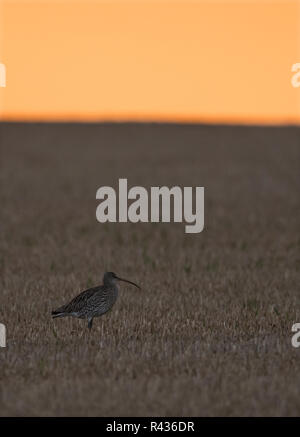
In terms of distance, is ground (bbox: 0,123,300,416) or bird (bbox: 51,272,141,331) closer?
ground (bbox: 0,123,300,416)

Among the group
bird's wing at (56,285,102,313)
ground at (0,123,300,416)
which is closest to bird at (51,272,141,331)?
bird's wing at (56,285,102,313)

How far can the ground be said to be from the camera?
7648 millimetres

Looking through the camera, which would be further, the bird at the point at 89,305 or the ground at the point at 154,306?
the bird at the point at 89,305

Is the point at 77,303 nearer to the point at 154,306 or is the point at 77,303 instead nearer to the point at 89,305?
the point at 89,305

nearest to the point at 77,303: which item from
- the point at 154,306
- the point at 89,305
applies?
the point at 89,305

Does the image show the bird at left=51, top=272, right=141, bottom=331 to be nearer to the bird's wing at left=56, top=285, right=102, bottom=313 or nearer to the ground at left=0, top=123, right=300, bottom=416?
the bird's wing at left=56, top=285, right=102, bottom=313

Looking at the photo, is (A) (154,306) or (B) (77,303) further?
(A) (154,306)

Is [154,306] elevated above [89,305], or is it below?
above

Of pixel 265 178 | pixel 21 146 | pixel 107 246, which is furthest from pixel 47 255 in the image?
pixel 21 146

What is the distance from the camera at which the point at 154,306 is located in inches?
470

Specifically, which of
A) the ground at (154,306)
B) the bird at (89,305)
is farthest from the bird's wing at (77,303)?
the ground at (154,306)

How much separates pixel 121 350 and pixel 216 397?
1804 mm

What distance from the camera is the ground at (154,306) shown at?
25.1ft

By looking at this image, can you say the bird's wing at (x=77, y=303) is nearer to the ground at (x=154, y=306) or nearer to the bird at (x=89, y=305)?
the bird at (x=89, y=305)
